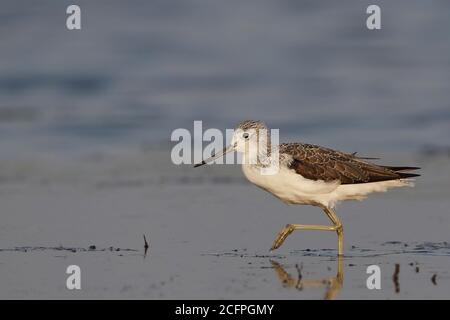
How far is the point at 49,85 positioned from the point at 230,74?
13.8 feet

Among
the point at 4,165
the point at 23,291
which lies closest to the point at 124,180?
the point at 4,165

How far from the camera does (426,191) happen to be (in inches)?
578

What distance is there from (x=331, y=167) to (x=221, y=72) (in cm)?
1175

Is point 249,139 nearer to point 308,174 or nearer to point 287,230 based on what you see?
point 308,174

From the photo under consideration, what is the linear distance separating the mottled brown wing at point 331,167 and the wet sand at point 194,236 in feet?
2.39

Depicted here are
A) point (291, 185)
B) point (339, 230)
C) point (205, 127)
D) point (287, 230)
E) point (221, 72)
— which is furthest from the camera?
point (221, 72)

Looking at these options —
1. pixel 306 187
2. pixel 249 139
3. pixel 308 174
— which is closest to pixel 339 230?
pixel 306 187

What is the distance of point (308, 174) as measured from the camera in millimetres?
11461

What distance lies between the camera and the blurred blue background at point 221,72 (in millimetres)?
19391

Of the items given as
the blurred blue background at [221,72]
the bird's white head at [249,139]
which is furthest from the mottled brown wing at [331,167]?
the blurred blue background at [221,72]

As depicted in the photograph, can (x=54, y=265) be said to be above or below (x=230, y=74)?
→ below

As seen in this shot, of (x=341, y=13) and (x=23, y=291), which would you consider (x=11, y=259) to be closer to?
(x=23, y=291)

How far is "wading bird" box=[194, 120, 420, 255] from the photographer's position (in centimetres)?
1143

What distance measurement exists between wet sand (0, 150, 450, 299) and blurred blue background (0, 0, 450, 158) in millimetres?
2283
